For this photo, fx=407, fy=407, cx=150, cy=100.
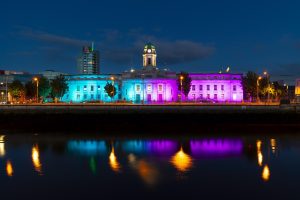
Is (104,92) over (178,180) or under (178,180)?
over

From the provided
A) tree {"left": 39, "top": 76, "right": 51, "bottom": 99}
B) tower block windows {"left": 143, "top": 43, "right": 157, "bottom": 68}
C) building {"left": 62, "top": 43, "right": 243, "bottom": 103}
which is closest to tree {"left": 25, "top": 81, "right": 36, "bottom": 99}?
tree {"left": 39, "top": 76, "right": 51, "bottom": 99}

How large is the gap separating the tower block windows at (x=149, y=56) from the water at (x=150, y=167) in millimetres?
91015

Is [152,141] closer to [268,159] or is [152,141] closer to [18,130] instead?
[268,159]

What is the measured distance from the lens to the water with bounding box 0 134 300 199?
27.2 metres

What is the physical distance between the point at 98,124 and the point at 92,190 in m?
33.1

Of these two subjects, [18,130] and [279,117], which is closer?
[18,130]

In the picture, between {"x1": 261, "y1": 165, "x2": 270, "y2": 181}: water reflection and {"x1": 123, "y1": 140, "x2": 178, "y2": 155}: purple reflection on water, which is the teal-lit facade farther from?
{"x1": 261, "y1": 165, "x2": 270, "y2": 181}: water reflection

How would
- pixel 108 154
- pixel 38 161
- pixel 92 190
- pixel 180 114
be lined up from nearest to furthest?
pixel 92 190, pixel 38 161, pixel 108 154, pixel 180 114

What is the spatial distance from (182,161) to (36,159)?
1350 cm

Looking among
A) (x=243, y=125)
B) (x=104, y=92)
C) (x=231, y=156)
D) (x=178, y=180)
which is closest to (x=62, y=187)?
(x=178, y=180)

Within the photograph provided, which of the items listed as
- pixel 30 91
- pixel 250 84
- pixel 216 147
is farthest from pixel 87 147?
pixel 250 84

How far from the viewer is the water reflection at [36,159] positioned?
3402 centimetres

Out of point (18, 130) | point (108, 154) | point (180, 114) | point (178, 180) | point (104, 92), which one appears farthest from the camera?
point (104, 92)

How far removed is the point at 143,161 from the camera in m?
37.0
